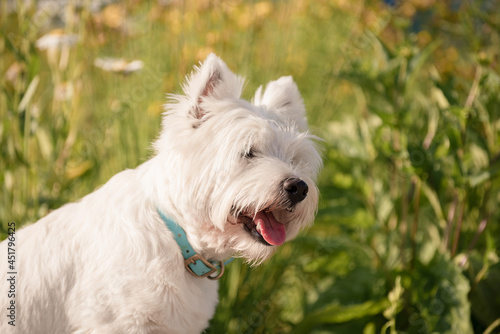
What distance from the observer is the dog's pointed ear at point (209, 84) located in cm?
158

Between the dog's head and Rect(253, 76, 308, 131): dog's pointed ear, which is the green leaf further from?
Rect(253, 76, 308, 131): dog's pointed ear

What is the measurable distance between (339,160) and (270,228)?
1.58 meters

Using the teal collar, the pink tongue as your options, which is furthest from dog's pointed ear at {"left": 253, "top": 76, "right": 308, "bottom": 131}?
the teal collar

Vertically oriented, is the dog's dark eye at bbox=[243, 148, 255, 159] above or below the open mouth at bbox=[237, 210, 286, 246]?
above

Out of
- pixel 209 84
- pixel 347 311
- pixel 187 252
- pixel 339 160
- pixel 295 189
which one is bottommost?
pixel 347 311

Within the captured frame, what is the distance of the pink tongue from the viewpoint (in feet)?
5.35

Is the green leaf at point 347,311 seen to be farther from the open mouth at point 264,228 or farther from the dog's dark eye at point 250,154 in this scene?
the dog's dark eye at point 250,154

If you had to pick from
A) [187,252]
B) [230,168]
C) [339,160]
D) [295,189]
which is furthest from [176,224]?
[339,160]

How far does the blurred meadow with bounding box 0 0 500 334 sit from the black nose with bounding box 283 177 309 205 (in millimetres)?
711

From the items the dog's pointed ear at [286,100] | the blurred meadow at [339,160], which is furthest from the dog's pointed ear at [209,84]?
the blurred meadow at [339,160]

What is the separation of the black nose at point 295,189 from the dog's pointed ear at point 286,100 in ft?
1.10

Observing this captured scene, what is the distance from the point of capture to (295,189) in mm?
1541

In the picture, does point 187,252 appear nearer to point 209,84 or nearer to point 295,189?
point 295,189

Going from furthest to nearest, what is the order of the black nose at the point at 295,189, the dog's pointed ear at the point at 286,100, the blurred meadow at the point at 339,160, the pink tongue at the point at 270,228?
1. the blurred meadow at the point at 339,160
2. the dog's pointed ear at the point at 286,100
3. the pink tongue at the point at 270,228
4. the black nose at the point at 295,189
